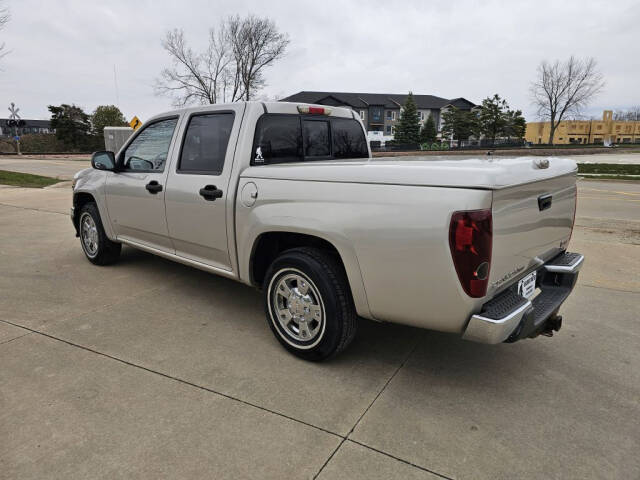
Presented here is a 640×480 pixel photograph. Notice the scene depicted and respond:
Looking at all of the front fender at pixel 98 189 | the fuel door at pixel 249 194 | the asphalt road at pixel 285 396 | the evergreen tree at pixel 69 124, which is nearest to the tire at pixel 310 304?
the asphalt road at pixel 285 396

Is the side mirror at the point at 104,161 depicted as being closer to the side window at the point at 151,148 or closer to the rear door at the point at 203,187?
the side window at the point at 151,148

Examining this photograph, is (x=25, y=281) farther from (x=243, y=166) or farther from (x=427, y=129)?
(x=427, y=129)

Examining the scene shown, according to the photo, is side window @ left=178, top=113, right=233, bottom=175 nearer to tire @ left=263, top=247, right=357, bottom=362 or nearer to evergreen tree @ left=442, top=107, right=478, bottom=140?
tire @ left=263, top=247, right=357, bottom=362

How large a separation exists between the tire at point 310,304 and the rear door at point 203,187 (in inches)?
24.8

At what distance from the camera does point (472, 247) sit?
2.23 meters

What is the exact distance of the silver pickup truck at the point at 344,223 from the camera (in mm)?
2314

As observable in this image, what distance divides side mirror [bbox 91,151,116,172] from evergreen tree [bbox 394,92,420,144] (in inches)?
2426

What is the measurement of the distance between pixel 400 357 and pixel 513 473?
1.20 metres

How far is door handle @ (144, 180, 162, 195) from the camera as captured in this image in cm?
401

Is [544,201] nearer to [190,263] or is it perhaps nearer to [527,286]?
[527,286]

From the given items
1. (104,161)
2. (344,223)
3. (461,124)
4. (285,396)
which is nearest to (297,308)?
(285,396)

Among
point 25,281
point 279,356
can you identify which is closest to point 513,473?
point 279,356

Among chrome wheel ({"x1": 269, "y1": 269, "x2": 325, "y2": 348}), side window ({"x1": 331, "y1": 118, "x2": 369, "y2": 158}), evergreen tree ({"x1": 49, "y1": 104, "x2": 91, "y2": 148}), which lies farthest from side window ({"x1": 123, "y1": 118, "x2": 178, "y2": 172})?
evergreen tree ({"x1": 49, "y1": 104, "x2": 91, "y2": 148})

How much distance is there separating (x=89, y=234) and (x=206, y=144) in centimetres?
263
